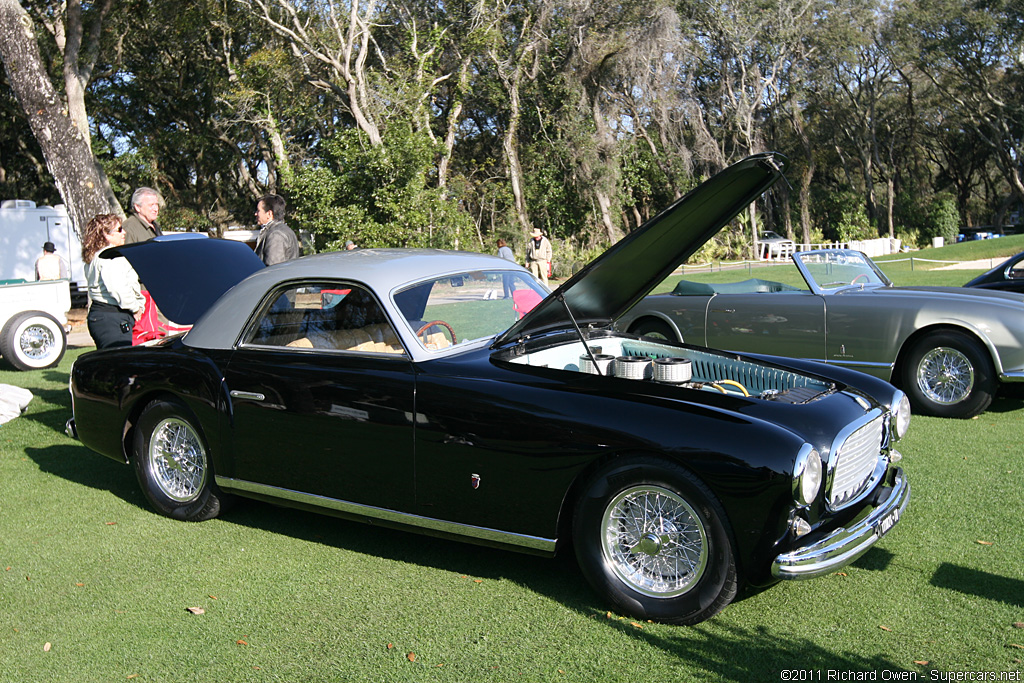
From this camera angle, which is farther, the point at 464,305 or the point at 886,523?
the point at 464,305

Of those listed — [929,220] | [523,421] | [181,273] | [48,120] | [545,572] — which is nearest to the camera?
[523,421]

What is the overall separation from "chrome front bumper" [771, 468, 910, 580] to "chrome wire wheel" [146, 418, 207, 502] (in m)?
3.34

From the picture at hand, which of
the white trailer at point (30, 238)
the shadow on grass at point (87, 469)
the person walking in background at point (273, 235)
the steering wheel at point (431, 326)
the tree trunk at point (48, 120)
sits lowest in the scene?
the shadow on grass at point (87, 469)

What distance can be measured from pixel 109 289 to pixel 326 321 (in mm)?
2745

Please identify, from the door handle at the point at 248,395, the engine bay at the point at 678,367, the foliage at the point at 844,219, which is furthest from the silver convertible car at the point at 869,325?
the foliage at the point at 844,219

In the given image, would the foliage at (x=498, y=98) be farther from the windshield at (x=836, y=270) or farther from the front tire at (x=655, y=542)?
the front tire at (x=655, y=542)

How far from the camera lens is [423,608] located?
12.4 feet

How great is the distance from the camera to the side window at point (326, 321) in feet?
14.4

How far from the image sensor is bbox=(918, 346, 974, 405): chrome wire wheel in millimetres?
7082

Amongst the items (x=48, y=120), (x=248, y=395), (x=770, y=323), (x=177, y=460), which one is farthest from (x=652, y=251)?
(x=48, y=120)

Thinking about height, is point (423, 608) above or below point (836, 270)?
below

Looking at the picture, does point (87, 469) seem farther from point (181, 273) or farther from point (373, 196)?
point (373, 196)

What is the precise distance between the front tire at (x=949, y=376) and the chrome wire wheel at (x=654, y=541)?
188 inches

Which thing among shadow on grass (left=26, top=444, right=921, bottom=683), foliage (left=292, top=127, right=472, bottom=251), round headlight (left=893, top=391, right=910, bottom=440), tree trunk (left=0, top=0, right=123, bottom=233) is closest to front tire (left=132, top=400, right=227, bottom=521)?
shadow on grass (left=26, top=444, right=921, bottom=683)
